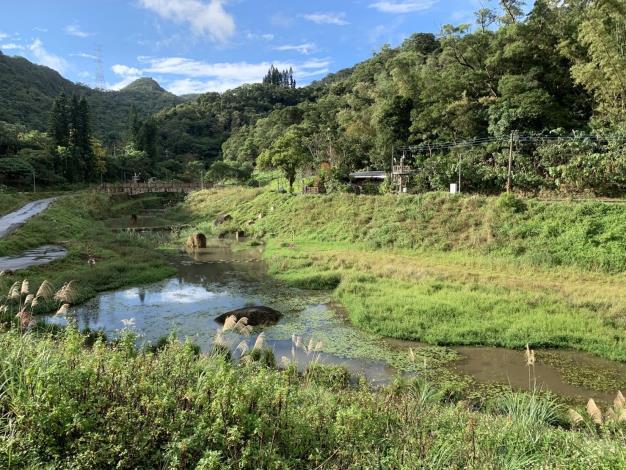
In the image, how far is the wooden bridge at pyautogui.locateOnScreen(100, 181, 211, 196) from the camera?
65.2m

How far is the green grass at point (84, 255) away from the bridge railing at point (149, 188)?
2366 cm

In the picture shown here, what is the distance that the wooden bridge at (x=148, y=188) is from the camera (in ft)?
214

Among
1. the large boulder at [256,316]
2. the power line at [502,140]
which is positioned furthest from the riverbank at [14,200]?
the power line at [502,140]

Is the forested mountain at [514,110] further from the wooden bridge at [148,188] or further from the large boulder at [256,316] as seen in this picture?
the large boulder at [256,316]

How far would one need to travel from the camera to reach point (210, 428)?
4902 millimetres

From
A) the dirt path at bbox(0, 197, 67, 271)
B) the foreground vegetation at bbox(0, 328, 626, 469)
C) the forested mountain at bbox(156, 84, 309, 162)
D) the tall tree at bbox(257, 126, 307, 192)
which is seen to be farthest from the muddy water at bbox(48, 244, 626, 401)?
the forested mountain at bbox(156, 84, 309, 162)

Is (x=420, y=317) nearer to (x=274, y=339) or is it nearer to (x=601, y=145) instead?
(x=274, y=339)

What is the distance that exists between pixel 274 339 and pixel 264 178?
2738 inches

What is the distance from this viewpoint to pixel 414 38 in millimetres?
88500

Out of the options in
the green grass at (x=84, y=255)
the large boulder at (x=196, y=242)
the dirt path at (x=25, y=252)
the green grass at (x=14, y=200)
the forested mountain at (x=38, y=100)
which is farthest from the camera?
the forested mountain at (x=38, y=100)

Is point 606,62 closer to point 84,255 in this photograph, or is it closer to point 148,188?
point 84,255

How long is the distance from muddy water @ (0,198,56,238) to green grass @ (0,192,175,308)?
0.73 meters

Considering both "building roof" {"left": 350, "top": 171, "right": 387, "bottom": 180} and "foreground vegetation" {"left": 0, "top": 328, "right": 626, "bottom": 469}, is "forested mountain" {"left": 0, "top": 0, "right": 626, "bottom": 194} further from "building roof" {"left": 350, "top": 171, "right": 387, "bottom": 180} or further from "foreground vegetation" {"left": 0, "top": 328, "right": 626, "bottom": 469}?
"foreground vegetation" {"left": 0, "top": 328, "right": 626, "bottom": 469}

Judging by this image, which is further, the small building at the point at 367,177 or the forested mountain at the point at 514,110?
the small building at the point at 367,177
